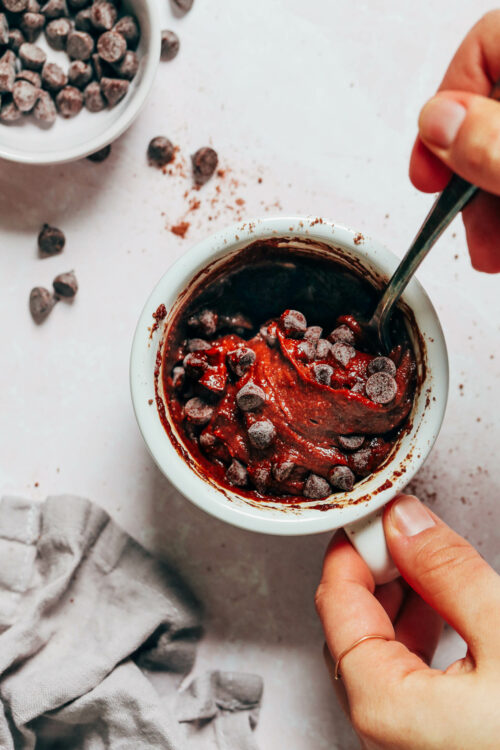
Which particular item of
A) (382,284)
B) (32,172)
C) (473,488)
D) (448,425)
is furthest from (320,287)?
(32,172)

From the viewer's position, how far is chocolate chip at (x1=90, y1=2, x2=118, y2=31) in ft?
3.79

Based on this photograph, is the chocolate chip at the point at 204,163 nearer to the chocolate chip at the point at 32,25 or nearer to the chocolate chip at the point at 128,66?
the chocolate chip at the point at 128,66

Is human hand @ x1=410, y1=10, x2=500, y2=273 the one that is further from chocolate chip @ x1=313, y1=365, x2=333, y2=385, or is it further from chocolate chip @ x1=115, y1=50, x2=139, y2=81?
chocolate chip @ x1=115, y1=50, x2=139, y2=81

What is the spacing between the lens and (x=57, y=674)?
112 centimetres

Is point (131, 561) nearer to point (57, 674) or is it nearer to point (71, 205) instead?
point (57, 674)

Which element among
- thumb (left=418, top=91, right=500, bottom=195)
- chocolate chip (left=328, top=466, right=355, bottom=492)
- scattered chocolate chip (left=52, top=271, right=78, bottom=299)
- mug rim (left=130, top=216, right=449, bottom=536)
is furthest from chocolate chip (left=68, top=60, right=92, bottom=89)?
chocolate chip (left=328, top=466, right=355, bottom=492)

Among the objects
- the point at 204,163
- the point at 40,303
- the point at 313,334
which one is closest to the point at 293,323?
the point at 313,334

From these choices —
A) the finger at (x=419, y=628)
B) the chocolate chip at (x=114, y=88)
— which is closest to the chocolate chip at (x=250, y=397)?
the finger at (x=419, y=628)

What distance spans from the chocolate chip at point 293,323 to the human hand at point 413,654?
0.27 m

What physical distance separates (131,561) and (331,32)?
975 mm

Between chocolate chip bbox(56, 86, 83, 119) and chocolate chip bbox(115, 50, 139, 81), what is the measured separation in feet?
0.27

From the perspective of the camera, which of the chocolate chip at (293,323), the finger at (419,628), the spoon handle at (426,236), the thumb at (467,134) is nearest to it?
the thumb at (467,134)

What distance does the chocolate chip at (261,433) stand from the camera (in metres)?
0.94

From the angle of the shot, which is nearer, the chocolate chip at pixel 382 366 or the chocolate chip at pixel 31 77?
the chocolate chip at pixel 382 366
